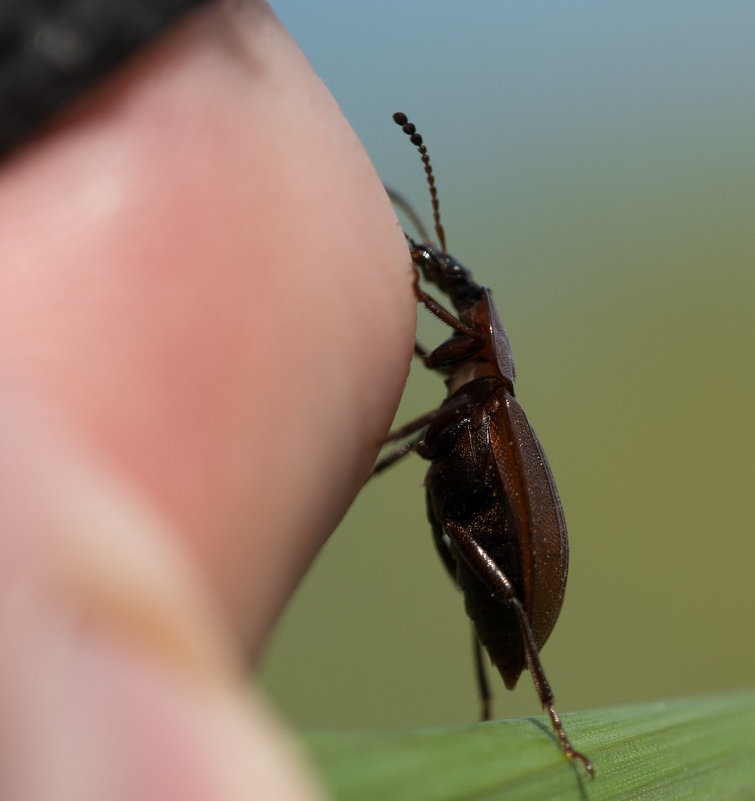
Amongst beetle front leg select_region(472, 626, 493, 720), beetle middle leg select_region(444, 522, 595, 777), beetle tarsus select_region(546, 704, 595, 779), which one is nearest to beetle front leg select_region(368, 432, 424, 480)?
beetle middle leg select_region(444, 522, 595, 777)

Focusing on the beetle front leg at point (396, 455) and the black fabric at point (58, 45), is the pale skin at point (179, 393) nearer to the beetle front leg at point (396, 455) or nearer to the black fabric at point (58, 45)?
the black fabric at point (58, 45)

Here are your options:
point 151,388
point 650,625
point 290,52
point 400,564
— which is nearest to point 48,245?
point 151,388

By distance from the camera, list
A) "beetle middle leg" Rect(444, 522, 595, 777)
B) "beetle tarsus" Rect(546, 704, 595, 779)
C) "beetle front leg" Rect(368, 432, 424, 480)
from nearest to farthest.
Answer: "beetle tarsus" Rect(546, 704, 595, 779), "beetle middle leg" Rect(444, 522, 595, 777), "beetle front leg" Rect(368, 432, 424, 480)

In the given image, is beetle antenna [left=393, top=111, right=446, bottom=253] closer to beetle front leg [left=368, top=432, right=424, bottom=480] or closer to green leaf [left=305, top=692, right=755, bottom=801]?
beetle front leg [left=368, top=432, right=424, bottom=480]

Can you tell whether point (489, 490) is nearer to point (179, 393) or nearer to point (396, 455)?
point (396, 455)

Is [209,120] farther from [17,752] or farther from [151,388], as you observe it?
[17,752]

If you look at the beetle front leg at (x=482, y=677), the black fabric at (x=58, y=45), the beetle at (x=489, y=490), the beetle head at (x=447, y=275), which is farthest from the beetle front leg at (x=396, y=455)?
the black fabric at (x=58, y=45)
